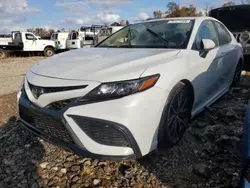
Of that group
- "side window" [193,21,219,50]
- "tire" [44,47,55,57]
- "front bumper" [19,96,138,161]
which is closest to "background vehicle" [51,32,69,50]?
"tire" [44,47,55,57]

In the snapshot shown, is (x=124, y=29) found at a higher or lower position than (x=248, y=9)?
lower

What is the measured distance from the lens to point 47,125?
2.29 metres

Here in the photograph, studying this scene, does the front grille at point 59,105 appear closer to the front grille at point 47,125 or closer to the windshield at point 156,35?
the front grille at point 47,125

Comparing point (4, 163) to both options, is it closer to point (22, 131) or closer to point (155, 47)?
point (22, 131)

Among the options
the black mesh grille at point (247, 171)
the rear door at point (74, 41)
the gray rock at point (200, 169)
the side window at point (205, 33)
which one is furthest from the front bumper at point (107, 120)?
the rear door at point (74, 41)

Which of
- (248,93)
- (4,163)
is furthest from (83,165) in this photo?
(248,93)

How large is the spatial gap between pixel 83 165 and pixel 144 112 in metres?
0.97

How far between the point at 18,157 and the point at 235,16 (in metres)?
6.82

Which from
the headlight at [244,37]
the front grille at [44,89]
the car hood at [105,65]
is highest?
the headlight at [244,37]

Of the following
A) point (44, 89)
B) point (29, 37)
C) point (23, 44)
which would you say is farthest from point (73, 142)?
point (29, 37)

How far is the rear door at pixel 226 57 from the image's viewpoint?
383cm

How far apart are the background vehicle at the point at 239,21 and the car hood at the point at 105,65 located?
4.26 meters

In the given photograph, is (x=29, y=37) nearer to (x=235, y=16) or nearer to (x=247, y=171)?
(x=235, y=16)

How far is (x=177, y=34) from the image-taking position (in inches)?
125
